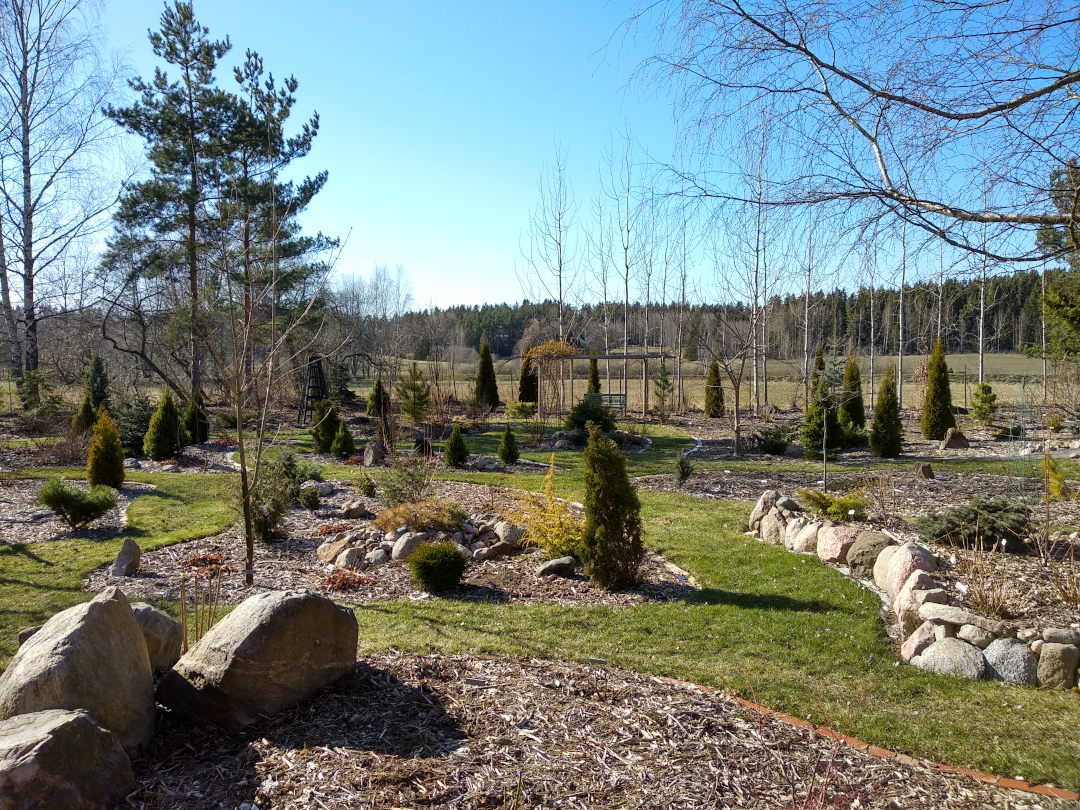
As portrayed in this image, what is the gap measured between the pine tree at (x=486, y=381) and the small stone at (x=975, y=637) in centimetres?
2019

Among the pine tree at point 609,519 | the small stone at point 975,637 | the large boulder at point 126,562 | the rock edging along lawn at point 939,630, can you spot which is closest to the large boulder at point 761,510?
the rock edging along lawn at point 939,630

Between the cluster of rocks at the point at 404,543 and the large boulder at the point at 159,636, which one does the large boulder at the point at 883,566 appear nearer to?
the cluster of rocks at the point at 404,543

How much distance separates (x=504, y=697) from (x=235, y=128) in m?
19.0

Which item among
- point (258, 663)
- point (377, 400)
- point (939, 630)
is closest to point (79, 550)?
point (258, 663)

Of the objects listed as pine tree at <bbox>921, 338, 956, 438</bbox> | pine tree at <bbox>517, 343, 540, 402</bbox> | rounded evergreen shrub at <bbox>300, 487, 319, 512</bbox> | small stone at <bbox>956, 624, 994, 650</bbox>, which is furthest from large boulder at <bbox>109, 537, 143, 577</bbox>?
pine tree at <bbox>517, 343, 540, 402</bbox>

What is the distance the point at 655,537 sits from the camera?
7684 millimetres

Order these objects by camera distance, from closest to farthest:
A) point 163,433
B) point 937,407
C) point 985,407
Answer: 1. point 163,433
2. point 937,407
3. point 985,407

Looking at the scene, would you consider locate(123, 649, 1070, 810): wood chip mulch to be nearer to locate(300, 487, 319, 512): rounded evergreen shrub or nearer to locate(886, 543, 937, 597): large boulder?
locate(886, 543, 937, 597): large boulder

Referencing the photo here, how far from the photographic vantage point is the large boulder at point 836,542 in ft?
21.7

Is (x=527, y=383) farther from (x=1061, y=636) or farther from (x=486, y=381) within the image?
(x=1061, y=636)

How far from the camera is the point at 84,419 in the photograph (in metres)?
14.7

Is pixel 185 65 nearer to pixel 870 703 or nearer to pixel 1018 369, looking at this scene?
pixel 870 703

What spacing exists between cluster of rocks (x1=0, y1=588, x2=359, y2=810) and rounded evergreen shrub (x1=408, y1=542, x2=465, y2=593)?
2.55m

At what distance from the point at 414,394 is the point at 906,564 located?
15410 mm
